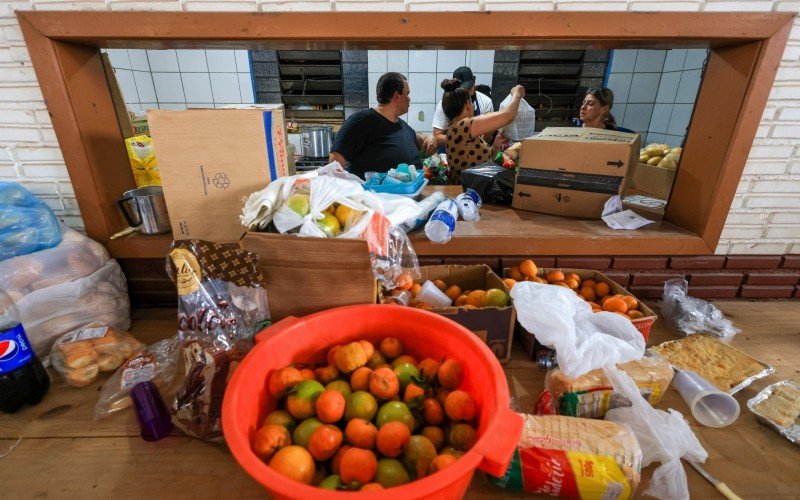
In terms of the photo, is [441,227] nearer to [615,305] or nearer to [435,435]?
[615,305]

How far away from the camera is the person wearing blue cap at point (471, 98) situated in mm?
3439

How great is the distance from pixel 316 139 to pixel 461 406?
400cm

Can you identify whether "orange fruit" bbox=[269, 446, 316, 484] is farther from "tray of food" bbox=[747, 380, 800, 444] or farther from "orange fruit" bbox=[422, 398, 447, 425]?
"tray of food" bbox=[747, 380, 800, 444]

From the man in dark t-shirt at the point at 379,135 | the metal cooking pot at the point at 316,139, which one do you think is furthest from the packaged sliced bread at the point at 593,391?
the metal cooking pot at the point at 316,139

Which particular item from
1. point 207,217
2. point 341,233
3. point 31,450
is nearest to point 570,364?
point 341,233

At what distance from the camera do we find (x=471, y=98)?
3.47m

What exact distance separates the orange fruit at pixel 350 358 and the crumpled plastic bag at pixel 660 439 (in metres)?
0.71

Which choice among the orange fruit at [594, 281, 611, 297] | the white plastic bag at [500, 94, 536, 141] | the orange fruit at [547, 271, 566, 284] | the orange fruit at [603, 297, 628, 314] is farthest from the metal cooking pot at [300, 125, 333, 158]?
the orange fruit at [603, 297, 628, 314]

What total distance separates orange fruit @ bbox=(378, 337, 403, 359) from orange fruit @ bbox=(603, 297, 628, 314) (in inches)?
31.8

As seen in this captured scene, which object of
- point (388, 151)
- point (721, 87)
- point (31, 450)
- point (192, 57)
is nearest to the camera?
point (31, 450)

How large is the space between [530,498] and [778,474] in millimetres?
673

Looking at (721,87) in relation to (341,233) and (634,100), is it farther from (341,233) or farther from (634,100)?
(634,100)

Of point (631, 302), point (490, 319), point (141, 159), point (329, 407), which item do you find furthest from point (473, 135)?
point (329, 407)

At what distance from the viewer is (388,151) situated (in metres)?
2.88
